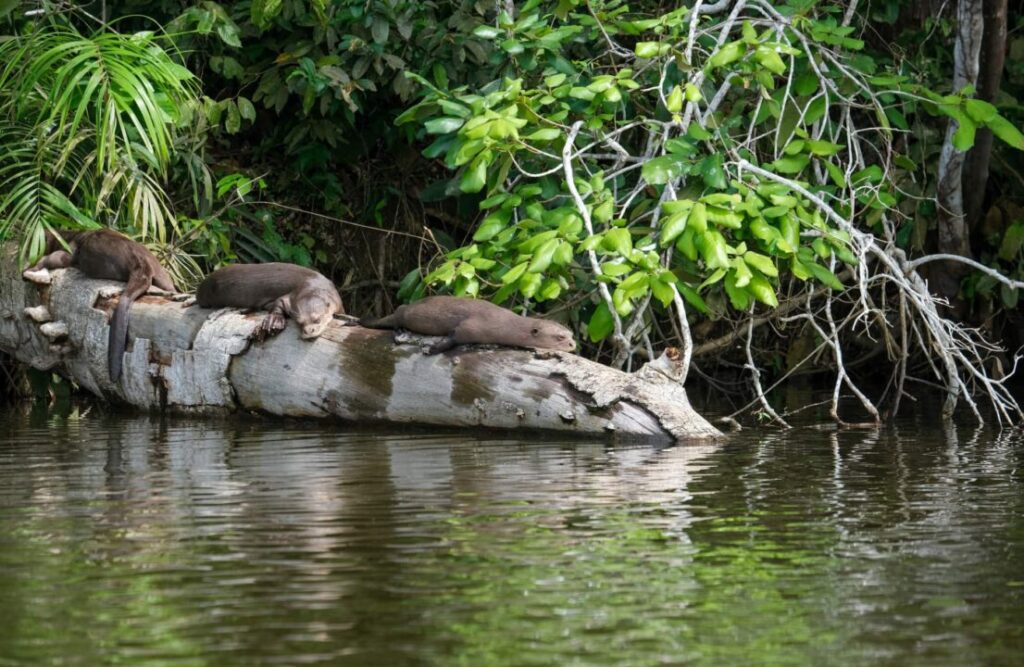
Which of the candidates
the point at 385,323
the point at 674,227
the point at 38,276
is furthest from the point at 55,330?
the point at 674,227

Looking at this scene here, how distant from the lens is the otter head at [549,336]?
7258 millimetres

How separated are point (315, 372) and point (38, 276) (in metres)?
1.99

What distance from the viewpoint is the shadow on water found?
10.5 ft

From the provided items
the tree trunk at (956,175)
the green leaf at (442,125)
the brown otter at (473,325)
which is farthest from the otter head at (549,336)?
the tree trunk at (956,175)

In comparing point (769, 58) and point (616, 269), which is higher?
point (769, 58)

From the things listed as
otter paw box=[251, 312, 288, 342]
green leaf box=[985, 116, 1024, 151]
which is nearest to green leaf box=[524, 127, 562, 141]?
otter paw box=[251, 312, 288, 342]

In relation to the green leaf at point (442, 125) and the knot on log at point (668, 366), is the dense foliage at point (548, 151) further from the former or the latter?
the knot on log at point (668, 366)

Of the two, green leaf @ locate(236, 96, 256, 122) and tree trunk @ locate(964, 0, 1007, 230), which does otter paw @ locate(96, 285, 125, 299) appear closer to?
green leaf @ locate(236, 96, 256, 122)

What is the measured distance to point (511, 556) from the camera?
4066mm

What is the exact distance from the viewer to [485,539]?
4332 mm

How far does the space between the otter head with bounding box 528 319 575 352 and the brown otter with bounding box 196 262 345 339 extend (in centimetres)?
106

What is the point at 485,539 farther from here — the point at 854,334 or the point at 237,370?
the point at 854,334

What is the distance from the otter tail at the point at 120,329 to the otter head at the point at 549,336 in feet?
7.36

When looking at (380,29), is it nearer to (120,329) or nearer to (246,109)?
(246,109)
